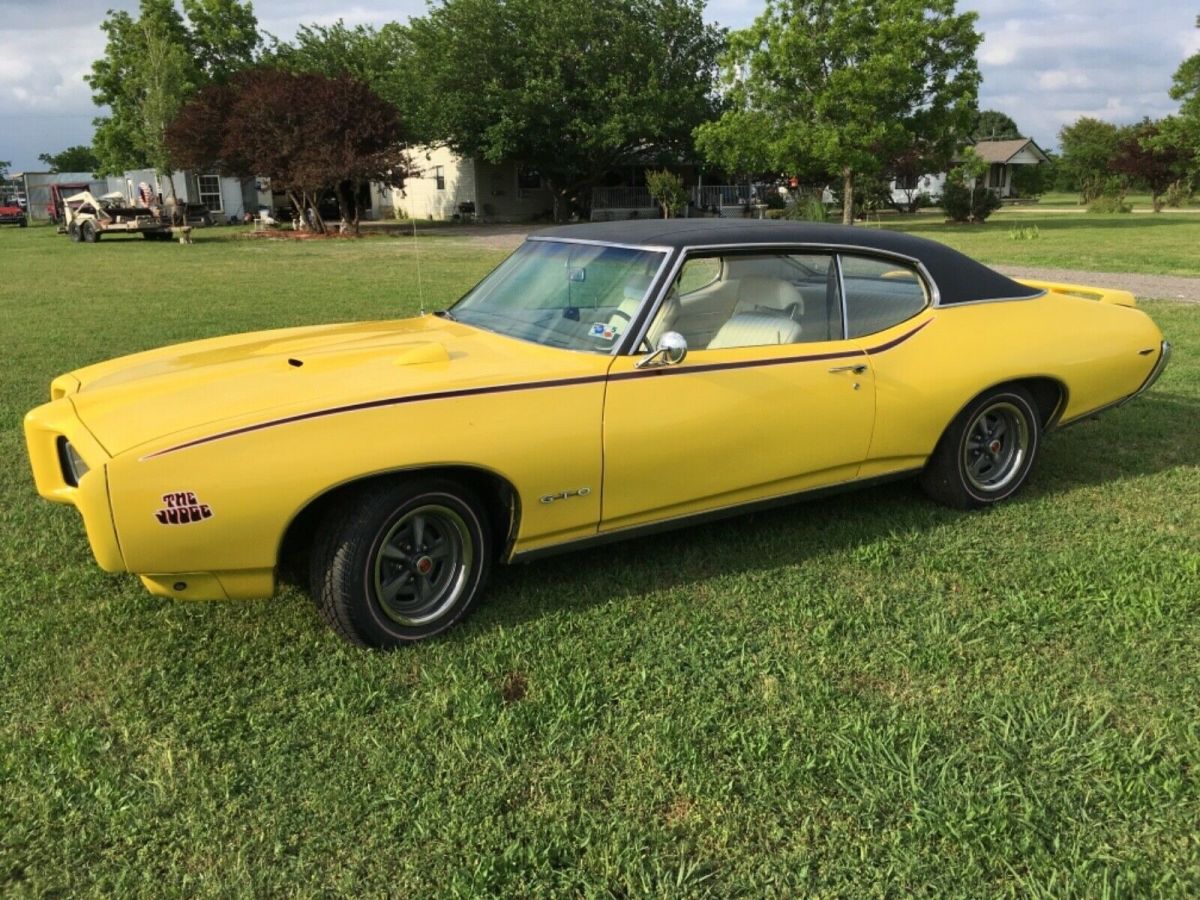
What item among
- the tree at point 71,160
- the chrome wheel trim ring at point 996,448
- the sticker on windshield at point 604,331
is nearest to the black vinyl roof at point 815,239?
the sticker on windshield at point 604,331

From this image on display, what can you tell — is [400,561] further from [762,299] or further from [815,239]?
[815,239]

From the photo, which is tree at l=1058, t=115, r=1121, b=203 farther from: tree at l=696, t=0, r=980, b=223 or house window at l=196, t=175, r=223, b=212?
house window at l=196, t=175, r=223, b=212

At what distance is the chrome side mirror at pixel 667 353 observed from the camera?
330 cm

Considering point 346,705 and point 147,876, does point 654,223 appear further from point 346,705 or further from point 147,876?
point 147,876

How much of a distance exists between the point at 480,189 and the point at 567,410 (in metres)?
39.0

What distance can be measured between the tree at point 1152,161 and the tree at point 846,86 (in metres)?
17.2

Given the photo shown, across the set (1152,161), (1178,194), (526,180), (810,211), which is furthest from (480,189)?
(1178,194)

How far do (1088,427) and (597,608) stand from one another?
13.3 feet

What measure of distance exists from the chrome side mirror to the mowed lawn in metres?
0.93

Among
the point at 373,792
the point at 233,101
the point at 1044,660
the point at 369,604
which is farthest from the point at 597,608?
the point at 233,101

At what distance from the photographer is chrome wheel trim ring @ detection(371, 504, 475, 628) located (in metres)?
3.15

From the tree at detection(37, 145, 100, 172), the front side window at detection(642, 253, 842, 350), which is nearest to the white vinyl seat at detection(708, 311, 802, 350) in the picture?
the front side window at detection(642, 253, 842, 350)

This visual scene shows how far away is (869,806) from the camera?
2424mm

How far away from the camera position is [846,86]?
→ 26953 mm
